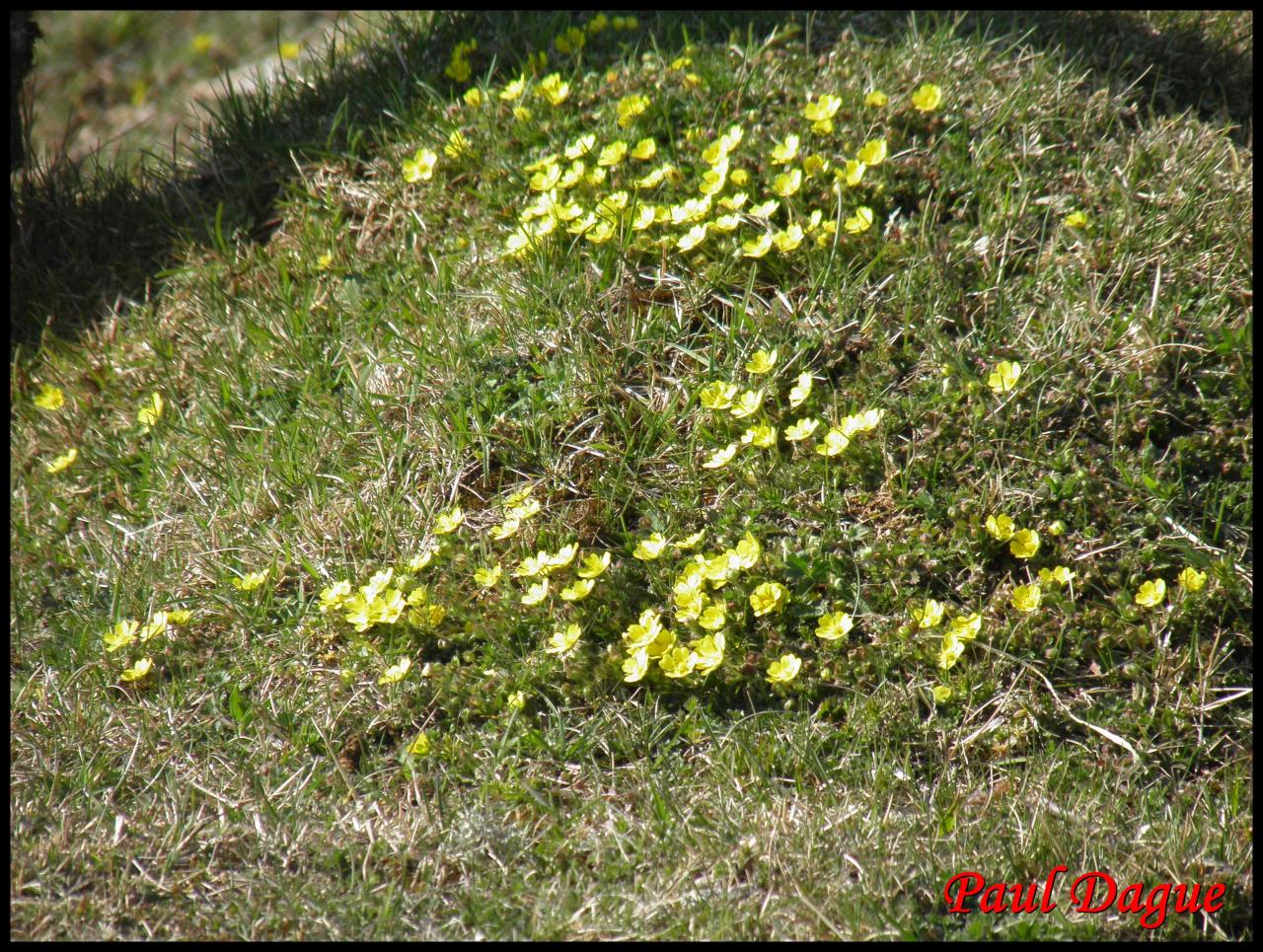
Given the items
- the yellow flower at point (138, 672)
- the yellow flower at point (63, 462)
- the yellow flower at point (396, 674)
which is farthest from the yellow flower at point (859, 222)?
the yellow flower at point (63, 462)

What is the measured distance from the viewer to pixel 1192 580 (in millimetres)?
2621

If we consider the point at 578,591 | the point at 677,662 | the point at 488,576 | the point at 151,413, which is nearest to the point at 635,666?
the point at 677,662

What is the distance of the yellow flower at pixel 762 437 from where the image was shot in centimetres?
292

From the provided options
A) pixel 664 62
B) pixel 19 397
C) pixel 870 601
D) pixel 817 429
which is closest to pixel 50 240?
pixel 19 397

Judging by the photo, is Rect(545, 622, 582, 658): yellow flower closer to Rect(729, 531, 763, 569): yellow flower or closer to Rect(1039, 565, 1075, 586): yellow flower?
Rect(729, 531, 763, 569): yellow flower

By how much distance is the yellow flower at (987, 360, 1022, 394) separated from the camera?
2.93 meters

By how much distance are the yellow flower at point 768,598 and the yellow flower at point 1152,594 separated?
86 cm

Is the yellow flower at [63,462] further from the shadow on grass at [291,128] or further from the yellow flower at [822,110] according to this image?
the yellow flower at [822,110]

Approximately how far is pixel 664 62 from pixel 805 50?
0.54 m

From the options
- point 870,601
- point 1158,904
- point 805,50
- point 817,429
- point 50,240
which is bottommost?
point 1158,904

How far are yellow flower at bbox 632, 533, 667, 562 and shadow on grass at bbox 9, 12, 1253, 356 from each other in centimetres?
215

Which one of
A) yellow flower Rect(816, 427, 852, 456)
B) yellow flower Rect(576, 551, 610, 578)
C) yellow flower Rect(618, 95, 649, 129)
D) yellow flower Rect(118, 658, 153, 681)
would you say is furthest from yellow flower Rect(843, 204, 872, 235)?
yellow flower Rect(118, 658, 153, 681)

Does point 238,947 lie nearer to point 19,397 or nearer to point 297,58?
point 19,397

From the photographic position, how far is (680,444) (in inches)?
121
